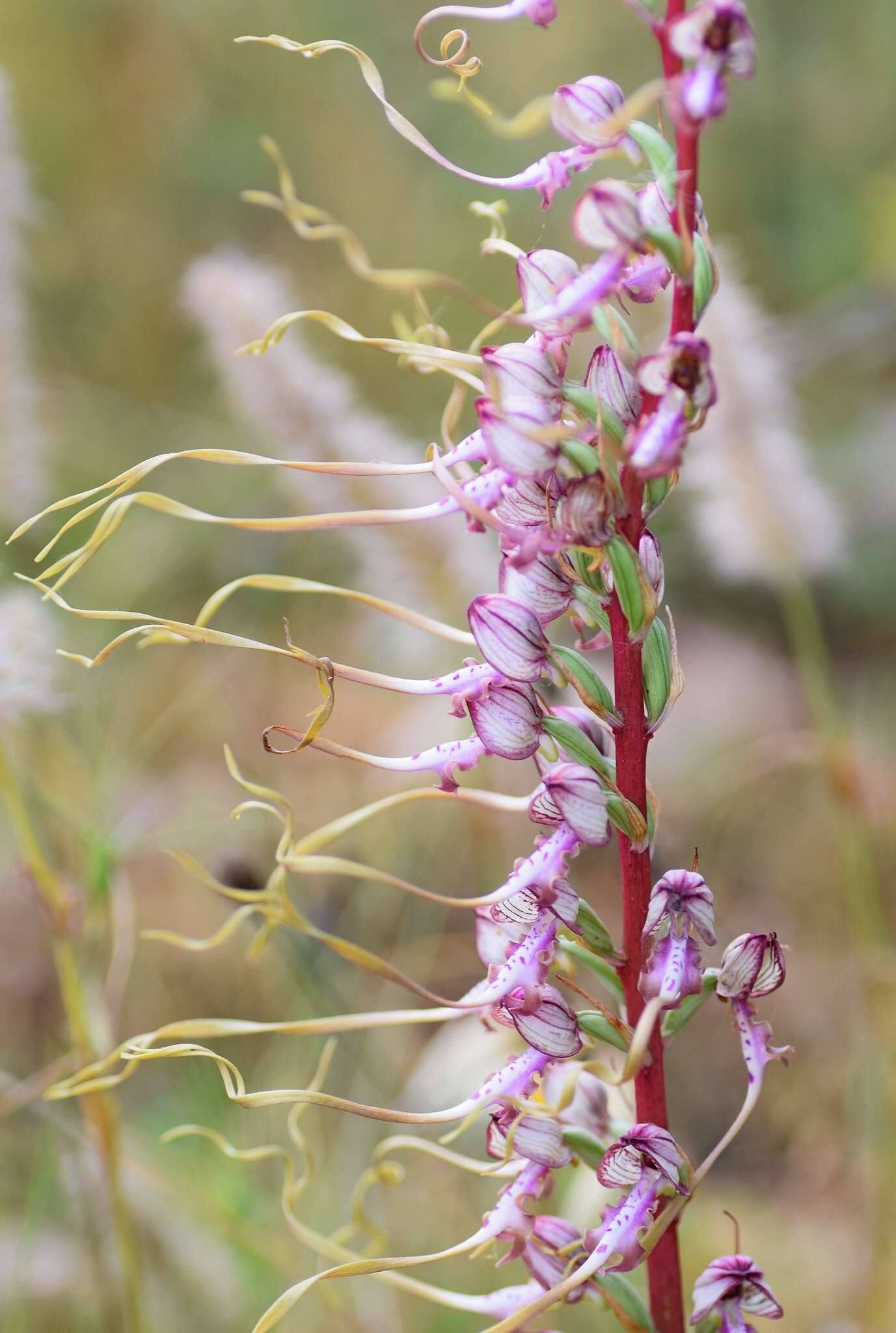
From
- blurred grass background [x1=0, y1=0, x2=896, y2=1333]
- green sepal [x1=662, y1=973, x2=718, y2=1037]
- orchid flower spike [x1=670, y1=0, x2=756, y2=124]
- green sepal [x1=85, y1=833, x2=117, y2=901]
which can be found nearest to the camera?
orchid flower spike [x1=670, y1=0, x2=756, y2=124]

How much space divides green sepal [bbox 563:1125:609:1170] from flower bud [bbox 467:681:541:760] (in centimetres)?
13

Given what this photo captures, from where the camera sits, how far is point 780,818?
5.02 feet

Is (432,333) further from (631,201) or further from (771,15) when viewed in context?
(771,15)

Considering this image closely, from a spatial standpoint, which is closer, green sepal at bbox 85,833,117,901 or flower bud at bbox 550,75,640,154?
flower bud at bbox 550,75,640,154

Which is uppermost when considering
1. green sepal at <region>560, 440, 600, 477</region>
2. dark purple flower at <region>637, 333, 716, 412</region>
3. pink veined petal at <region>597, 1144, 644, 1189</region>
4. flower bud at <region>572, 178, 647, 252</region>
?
flower bud at <region>572, 178, 647, 252</region>

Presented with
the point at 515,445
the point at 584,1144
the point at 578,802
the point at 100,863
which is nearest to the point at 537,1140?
the point at 584,1144

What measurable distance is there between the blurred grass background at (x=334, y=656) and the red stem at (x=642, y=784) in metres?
0.05

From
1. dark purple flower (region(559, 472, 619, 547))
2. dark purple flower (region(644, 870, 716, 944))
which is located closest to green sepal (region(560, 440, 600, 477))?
dark purple flower (region(559, 472, 619, 547))

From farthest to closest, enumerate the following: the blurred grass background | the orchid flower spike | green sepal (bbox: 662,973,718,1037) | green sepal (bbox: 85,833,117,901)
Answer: the blurred grass background → green sepal (bbox: 85,833,117,901) → green sepal (bbox: 662,973,718,1037) → the orchid flower spike

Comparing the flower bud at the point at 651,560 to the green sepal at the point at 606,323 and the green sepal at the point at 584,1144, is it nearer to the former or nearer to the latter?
Answer: the green sepal at the point at 606,323

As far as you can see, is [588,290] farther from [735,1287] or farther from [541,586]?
[735,1287]

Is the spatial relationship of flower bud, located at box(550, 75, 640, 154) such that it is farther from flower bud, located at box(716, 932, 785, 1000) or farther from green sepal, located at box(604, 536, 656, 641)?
flower bud, located at box(716, 932, 785, 1000)

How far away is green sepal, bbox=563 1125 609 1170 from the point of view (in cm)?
38

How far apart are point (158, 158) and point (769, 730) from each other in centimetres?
179
